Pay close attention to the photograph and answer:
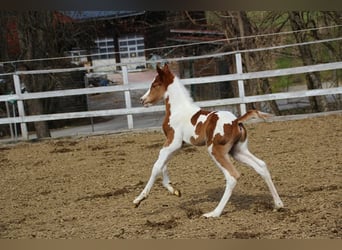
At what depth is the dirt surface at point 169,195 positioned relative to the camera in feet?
11.0

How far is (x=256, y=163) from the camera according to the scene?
146 inches

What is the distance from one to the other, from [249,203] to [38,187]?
2.75 meters

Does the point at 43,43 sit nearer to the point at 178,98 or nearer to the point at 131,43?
the point at 131,43

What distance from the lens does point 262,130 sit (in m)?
8.58

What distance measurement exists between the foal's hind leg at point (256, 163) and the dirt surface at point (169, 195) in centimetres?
13

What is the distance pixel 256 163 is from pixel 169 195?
1.23 m

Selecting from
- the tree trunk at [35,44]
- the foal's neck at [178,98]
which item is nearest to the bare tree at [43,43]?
the tree trunk at [35,44]

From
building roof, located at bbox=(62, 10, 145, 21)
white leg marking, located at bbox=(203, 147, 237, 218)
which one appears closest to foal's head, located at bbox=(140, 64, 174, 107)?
building roof, located at bbox=(62, 10, 145, 21)

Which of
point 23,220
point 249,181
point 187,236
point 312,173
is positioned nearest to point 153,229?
point 187,236

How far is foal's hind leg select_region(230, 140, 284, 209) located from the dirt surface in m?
0.13

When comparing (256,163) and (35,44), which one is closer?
(256,163)

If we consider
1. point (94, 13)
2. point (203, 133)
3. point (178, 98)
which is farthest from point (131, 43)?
point (203, 133)

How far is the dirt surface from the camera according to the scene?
3.35 meters

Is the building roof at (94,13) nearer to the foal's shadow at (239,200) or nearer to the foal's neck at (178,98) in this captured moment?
the foal's neck at (178,98)
